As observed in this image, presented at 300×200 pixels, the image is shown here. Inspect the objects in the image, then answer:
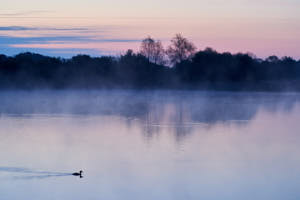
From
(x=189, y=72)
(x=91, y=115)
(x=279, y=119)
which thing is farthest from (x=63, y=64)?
(x=279, y=119)

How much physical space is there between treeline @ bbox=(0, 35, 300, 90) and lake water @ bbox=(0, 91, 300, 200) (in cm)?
2308

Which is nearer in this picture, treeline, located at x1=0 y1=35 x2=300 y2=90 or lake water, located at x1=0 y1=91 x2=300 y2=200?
lake water, located at x1=0 y1=91 x2=300 y2=200

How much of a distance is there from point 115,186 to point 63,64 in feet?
113

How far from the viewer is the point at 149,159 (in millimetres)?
10172

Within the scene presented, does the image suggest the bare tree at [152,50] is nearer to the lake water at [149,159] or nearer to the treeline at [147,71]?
the treeline at [147,71]

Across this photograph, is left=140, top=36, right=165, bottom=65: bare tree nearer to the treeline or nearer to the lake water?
the treeline

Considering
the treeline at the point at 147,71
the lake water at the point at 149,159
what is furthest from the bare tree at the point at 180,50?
the lake water at the point at 149,159

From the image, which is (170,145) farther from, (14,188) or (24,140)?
A: (14,188)

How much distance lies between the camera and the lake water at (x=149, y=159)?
805cm

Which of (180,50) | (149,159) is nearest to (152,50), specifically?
(180,50)

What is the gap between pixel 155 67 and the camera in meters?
41.6

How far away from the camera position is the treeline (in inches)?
1566

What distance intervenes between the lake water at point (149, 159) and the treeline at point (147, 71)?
2308 cm

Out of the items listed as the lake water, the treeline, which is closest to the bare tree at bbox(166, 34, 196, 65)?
the treeline
